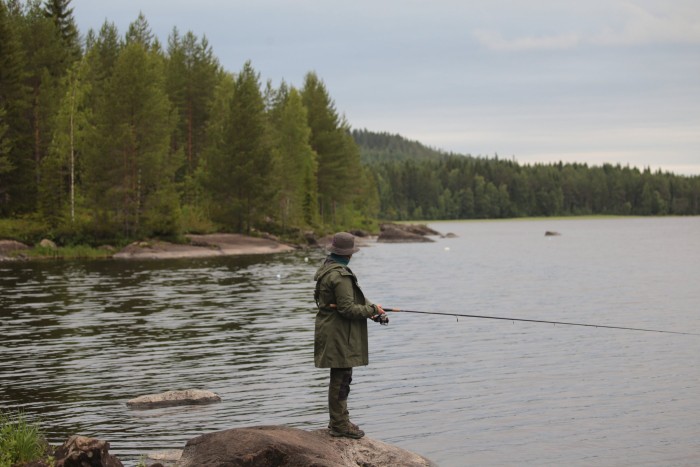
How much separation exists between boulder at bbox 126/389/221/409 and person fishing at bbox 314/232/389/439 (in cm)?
536

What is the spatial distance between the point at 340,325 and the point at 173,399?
5.96 meters

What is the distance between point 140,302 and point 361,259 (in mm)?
34780

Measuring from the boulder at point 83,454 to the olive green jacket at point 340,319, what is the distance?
2.64 metres

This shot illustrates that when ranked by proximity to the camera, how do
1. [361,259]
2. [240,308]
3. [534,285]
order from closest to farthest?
[240,308]
[534,285]
[361,259]

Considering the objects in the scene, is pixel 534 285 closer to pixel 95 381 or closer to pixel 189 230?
pixel 95 381

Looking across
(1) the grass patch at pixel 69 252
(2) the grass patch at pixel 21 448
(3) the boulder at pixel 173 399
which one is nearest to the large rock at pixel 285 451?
(2) the grass patch at pixel 21 448

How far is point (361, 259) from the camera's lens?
6781 centimetres

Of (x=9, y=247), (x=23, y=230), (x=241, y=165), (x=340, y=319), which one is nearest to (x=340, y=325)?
(x=340, y=319)

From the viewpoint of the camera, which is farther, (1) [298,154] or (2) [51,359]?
(1) [298,154]

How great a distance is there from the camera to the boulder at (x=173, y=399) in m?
15.4

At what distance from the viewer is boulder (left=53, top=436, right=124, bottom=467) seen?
954 cm

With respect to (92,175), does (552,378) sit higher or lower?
lower

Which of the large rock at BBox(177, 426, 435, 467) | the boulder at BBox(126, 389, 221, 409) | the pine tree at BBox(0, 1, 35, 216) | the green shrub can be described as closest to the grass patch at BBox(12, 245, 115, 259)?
the green shrub

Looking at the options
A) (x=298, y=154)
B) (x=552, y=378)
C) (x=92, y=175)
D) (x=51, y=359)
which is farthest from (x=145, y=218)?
(x=552, y=378)
